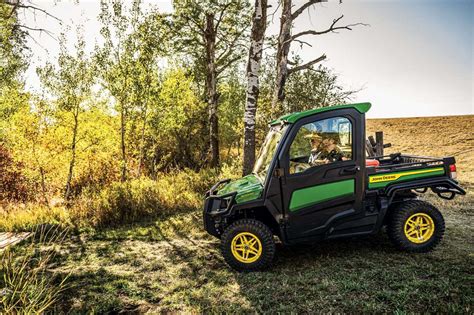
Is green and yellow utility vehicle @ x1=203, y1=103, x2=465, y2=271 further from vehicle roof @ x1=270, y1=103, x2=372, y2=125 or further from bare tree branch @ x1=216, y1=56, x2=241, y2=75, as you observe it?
bare tree branch @ x1=216, y1=56, x2=241, y2=75

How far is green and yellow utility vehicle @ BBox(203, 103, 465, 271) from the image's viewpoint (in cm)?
433

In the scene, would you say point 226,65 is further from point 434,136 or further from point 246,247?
point 434,136

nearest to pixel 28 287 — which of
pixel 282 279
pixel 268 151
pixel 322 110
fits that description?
pixel 282 279

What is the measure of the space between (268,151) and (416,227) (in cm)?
239

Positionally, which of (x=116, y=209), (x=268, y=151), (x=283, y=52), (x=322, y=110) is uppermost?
(x=283, y=52)

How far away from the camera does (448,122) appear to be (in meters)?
30.2

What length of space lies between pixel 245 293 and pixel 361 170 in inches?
89.6

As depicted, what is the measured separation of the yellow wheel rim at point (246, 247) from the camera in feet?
14.2

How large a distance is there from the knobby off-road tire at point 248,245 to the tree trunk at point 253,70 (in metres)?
4.69

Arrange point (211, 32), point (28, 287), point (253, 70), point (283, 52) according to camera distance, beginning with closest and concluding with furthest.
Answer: point (28, 287), point (253, 70), point (283, 52), point (211, 32)

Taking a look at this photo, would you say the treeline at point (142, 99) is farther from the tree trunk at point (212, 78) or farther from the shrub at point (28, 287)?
the shrub at point (28, 287)

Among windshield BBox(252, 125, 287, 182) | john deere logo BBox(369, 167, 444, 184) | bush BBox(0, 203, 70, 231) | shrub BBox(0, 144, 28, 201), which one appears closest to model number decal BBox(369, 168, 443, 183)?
john deere logo BBox(369, 167, 444, 184)

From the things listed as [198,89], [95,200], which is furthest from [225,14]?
[95,200]

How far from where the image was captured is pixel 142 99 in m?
12.4
